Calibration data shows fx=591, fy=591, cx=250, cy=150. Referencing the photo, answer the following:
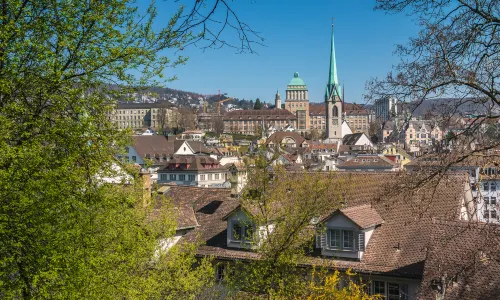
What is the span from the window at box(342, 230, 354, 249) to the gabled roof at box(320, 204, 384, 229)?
1.50 ft

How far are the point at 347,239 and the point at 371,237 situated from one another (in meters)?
0.80

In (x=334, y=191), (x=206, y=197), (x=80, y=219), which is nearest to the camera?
(x=80, y=219)

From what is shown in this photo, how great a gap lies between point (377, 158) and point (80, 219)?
2270 inches

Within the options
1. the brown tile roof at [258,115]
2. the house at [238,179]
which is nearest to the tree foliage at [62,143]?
the house at [238,179]

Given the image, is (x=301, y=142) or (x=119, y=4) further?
(x=301, y=142)

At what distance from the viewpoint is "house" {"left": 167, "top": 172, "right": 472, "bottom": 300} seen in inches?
621

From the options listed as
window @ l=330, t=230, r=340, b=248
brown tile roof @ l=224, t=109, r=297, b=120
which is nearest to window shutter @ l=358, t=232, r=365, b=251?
window @ l=330, t=230, r=340, b=248

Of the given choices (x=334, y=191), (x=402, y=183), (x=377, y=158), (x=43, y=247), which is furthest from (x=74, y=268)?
(x=377, y=158)

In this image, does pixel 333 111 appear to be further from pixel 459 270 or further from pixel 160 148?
pixel 459 270

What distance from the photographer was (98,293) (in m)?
8.55

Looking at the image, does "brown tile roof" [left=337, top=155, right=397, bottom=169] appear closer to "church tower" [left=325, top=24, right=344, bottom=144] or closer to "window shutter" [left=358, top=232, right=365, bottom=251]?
"window shutter" [left=358, top=232, right=365, bottom=251]

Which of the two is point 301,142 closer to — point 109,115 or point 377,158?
point 377,158

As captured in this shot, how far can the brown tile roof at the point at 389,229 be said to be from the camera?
52.3 feet

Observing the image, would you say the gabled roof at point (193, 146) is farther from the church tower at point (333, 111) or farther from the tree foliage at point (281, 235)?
the tree foliage at point (281, 235)
